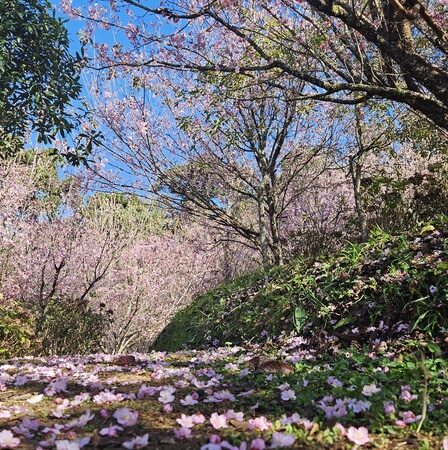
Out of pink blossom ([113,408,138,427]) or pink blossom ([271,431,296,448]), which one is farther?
pink blossom ([113,408,138,427])

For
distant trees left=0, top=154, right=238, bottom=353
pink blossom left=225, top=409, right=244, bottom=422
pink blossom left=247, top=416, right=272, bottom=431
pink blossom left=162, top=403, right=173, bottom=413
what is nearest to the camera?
pink blossom left=247, top=416, right=272, bottom=431

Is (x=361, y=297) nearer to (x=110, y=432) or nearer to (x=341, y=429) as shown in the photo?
(x=341, y=429)

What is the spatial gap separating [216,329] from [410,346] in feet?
11.5

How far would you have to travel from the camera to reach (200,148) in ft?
27.8

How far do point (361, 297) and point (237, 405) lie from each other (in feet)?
7.97

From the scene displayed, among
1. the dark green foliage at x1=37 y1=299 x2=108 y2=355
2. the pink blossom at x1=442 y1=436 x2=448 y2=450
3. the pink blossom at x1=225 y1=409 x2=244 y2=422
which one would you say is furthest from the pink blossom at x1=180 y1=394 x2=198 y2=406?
the dark green foliage at x1=37 y1=299 x2=108 y2=355

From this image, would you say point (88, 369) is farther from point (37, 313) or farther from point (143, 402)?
point (37, 313)

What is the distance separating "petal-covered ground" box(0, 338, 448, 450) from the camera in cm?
189

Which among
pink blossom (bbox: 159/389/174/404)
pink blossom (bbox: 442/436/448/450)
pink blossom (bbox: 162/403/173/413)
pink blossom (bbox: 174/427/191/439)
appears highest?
pink blossom (bbox: 159/389/174/404)

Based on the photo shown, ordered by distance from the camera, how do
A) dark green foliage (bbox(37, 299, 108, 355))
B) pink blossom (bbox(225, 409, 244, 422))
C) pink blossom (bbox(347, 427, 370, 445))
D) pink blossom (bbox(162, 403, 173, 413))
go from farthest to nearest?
dark green foliage (bbox(37, 299, 108, 355)) → pink blossom (bbox(162, 403, 173, 413)) → pink blossom (bbox(225, 409, 244, 422)) → pink blossom (bbox(347, 427, 370, 445))

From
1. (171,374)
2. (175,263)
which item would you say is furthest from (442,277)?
(175,263)

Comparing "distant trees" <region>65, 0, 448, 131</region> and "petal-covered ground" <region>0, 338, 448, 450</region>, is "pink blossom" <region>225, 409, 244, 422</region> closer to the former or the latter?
"petal-covered ground" <region>0, 338, 448, 450</region>

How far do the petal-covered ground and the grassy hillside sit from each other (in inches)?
23.8

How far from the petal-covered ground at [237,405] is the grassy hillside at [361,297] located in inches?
23.8
